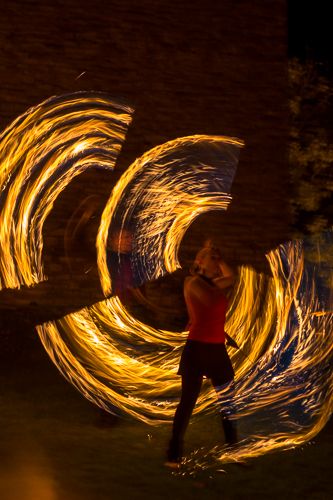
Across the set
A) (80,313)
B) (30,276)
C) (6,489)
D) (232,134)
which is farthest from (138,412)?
(232,134)

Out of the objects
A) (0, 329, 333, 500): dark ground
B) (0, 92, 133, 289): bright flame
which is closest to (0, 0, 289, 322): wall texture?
(0, 92, 133, 289): bright flame

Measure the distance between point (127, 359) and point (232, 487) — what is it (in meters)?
2.82

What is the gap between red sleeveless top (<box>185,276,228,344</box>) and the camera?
13.2 feet

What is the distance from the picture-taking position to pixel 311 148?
8.83 metres

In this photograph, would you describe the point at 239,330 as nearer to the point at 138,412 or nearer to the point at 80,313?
the point at 138,412

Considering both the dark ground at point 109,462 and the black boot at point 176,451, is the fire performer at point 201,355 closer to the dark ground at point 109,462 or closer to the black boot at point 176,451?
the black boot at point 176,451

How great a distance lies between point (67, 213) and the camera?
8477mm

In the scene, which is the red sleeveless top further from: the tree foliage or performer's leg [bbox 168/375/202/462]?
the tree foliage

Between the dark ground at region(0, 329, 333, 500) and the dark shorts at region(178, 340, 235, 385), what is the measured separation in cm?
66

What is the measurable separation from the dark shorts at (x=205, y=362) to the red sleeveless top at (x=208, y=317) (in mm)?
50

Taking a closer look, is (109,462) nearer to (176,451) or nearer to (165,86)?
(176,451)

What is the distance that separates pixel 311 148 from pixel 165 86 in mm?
2509

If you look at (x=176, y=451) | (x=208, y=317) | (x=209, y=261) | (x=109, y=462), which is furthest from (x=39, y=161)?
(x=176, y=451)

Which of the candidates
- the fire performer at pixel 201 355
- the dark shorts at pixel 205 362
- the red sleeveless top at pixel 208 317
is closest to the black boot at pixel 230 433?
the fire performer at pixel 201 355
